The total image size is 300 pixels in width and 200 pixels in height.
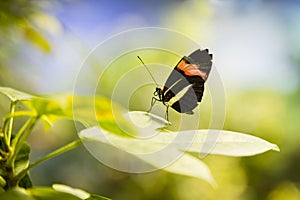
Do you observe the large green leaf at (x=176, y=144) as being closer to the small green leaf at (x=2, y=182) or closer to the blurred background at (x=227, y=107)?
the small green leaf at (x=2, y=182)

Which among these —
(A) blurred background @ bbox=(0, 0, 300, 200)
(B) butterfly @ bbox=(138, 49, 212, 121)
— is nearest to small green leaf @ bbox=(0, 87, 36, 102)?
(B) butterfly @ bbox=(138, 49, 212, 121)

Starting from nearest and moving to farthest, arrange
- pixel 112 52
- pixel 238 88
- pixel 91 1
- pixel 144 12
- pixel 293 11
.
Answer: pixel 112 52 → pixel 91 1 → pixel 238 88 → pixel 144 12 → pixel 293 11

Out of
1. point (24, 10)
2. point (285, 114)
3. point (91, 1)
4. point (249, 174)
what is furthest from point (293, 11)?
point (24, 10)

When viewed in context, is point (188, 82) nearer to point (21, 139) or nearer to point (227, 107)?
point (21, 139)

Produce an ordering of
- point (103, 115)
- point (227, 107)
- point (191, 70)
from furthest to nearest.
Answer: point (227, 107) → point (191, 70) → point (103, 115)

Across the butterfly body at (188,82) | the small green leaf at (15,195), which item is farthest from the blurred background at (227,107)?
the small green leaf at (15,195)

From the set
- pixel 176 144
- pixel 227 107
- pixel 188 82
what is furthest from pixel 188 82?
pixel 227 107

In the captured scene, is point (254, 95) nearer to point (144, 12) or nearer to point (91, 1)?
point (144, 12)

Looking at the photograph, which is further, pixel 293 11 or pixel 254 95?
pixel 293 11
